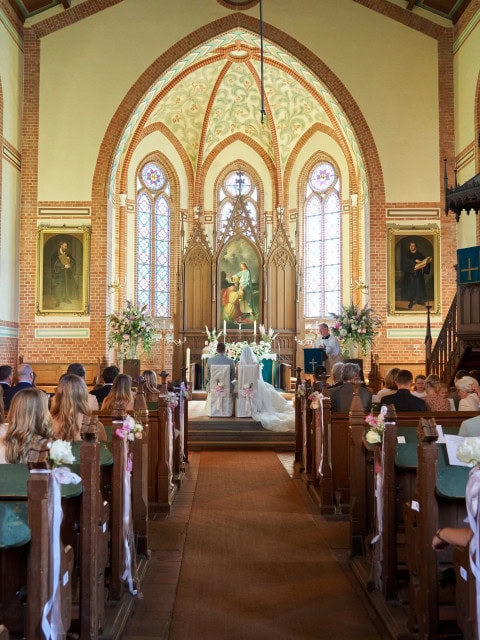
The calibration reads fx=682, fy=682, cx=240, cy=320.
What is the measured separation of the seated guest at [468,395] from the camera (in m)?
7.65

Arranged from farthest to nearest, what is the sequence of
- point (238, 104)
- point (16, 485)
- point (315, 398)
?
point (238, 104) < point (315, 398) < point (16, 485)

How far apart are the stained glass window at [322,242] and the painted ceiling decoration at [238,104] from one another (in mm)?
1364

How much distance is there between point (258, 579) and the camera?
5480mm

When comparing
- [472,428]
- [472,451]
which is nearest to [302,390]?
[472,428]

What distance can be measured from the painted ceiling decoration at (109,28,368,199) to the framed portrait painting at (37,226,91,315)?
11.6ft

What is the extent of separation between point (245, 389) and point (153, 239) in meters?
10.3

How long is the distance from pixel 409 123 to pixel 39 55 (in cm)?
900

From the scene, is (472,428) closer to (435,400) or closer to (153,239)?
(435,400)

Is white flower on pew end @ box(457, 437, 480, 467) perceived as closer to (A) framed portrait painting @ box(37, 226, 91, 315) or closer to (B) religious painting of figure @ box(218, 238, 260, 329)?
(A) framed portrait painting @ box(37, 226, 91, 315)

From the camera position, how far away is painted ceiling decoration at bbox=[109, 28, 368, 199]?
763 inches

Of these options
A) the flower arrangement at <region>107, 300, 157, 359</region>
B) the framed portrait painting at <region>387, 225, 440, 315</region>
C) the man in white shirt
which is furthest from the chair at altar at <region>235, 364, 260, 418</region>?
the framed portrait painting at <region>387, 225, 440, 315</region>

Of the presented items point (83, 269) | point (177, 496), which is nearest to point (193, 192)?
point (83, 269)

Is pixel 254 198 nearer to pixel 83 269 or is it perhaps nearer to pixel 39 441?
pixel 83 269

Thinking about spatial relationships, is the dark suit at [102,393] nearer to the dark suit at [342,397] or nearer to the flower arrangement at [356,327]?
the dark suit at [342,397]
